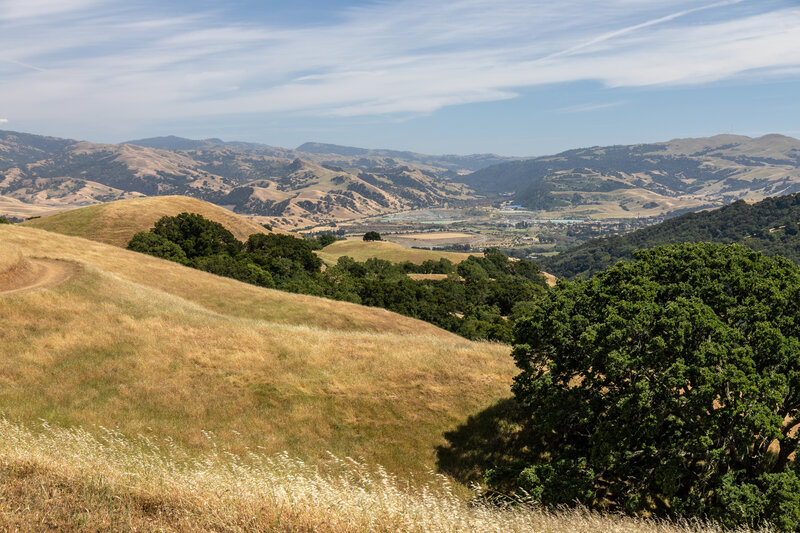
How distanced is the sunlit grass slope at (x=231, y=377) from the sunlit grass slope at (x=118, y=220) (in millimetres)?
81846

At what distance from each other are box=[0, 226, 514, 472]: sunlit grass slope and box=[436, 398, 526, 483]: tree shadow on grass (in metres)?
0.85

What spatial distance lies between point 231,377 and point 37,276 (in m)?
29.1

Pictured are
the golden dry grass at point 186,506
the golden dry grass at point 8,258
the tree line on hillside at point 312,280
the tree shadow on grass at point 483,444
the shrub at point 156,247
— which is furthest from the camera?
the shrub at point 156,247

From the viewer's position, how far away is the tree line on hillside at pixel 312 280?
3369 inches

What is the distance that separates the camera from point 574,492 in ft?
56.9

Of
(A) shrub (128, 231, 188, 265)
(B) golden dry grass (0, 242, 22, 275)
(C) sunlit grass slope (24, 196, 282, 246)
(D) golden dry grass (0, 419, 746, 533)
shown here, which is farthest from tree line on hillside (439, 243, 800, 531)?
(C) sunlit grass slope (24, 196, 282, 246)

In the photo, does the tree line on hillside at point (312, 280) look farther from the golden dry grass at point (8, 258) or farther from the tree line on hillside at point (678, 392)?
the tree line on hillside at point (678, 392)

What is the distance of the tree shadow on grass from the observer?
24.0 metres

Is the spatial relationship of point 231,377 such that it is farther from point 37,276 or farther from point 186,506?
point 37,276

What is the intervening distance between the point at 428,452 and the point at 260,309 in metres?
35.3

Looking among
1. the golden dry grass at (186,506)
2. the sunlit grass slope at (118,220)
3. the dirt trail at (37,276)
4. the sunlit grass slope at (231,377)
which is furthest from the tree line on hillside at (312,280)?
the golden dry grass at (186,506)

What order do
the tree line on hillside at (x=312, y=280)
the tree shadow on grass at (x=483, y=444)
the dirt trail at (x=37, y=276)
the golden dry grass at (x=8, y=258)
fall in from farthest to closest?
1. the tree line on hillside at (x=312, y=280)
2. the golden dry grass at (x=8, y=258)
3. the dirt trail at (x=37, y=276)
4. the tree shadow on grass at (x=483, y=444)

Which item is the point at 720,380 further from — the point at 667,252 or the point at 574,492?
the point at 667,252

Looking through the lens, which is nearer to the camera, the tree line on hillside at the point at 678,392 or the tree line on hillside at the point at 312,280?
the tree line on hillside at the point at 678,392
